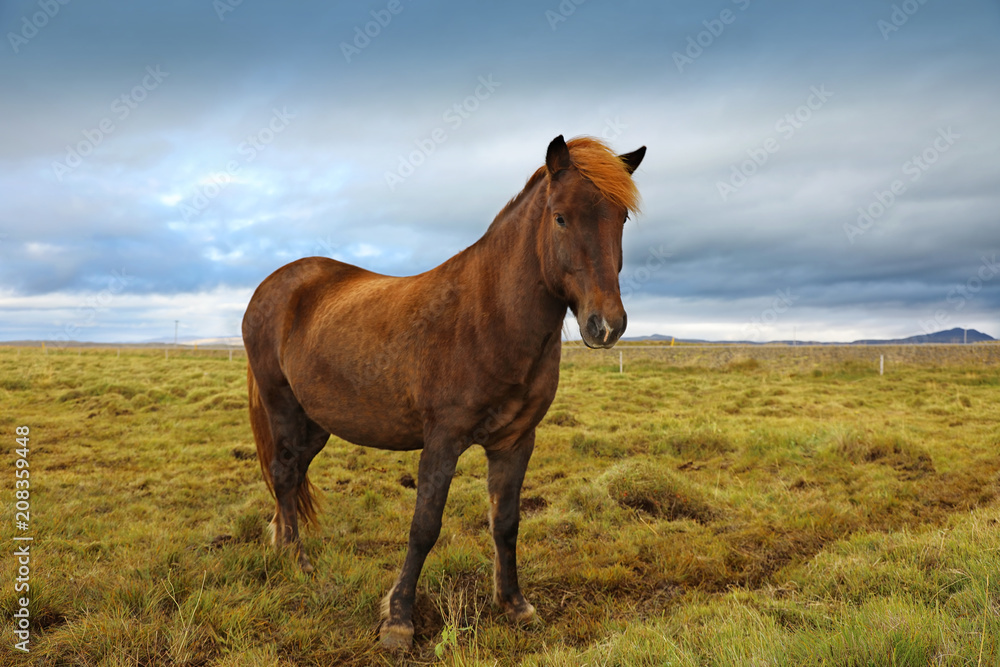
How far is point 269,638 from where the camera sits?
10.1 feet

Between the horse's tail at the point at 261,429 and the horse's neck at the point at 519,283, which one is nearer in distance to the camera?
the horse's neck at the point at 519,283

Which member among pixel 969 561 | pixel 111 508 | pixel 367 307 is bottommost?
pixel 111 508

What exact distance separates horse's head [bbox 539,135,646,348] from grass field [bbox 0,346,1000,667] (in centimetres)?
165

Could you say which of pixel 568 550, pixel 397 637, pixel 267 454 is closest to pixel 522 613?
pixel 397 637

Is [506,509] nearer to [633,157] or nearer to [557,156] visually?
[557,156]

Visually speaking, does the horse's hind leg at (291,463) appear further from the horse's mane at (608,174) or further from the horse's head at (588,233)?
the horse's mane at (608,174)

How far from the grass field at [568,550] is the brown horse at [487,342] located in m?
0.47

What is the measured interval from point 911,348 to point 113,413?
1444 inches

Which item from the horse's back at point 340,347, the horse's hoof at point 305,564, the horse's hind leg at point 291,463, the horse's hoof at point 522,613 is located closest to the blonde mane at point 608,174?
the horse's back at point 340,347

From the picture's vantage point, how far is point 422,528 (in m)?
3.31

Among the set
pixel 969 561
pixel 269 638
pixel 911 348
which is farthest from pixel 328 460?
pixel 911 348

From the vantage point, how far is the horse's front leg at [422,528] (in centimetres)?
325

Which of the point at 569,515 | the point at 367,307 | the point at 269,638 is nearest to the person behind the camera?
the point at 269,638

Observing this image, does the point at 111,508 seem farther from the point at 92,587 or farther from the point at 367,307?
the point at 367,307
